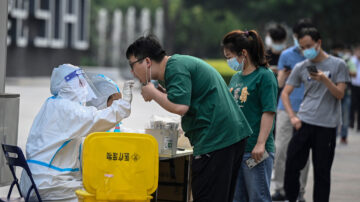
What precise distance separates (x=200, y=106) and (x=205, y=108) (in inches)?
1.4

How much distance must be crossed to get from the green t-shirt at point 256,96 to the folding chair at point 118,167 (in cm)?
96

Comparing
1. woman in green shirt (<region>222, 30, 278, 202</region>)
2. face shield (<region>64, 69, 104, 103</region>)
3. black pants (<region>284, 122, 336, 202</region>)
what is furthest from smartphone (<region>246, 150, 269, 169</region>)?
black pants (<region>284, 122, 336, 202</region>)

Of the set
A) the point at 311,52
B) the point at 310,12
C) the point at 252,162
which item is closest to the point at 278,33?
the point at 311,52

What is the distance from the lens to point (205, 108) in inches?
166

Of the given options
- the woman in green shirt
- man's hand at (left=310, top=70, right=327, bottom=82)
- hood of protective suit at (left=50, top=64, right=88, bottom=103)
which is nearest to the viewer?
the woman in green shirt

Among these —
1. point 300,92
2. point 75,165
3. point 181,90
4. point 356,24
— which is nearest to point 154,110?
point 300,92

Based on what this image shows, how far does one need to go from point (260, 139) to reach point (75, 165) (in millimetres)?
1458

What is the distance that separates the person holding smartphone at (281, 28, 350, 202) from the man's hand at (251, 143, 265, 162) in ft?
5.42

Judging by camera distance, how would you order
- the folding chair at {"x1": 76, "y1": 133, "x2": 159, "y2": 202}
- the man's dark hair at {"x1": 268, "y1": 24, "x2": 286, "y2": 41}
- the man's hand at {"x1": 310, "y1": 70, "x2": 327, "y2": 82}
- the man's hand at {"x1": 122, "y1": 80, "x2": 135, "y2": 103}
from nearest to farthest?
1. the folding chair at {"x1": 76, "y1": 133, "x2": 159, "y2": 202}
2. the man's hand at {"x1": 122, "y1": 80, "x2": 135, "y2": 103}
3. the man's hand at {"x1": 310, "y1": 70, "x2": 327, "y2": 82}
4. the man's dark hair at {"x1": 268, "y1": 24, "x2": 286, "y2": 41}

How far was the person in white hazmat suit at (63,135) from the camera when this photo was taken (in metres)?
4.98

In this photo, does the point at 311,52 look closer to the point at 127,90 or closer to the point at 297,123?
the point at 297,123

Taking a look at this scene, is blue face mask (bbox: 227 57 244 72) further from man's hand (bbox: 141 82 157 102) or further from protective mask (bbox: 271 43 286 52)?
protective mask (bbox: 271 43 286 52)

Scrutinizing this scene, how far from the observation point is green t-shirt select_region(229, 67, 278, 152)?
16.5ft

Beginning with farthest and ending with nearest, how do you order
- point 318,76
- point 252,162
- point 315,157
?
point 315,157
point 318,76
point 252,162
